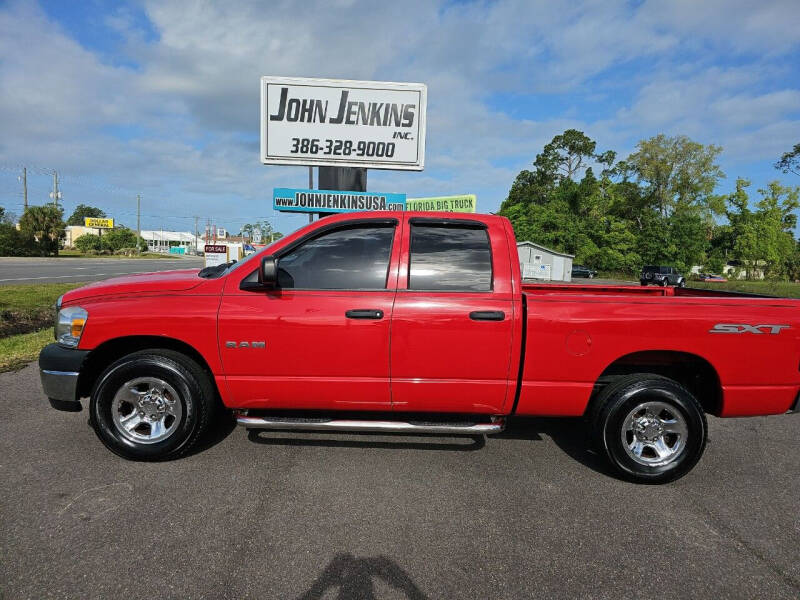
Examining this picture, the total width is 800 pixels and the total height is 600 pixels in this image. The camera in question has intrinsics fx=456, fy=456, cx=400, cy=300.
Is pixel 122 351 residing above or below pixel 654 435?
above

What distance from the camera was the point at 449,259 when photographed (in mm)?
3377

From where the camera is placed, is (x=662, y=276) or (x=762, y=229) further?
(x=762, y=229)

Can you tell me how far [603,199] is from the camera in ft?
186

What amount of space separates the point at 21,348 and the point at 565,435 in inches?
288

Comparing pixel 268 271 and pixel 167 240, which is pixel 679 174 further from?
pixel 167 240

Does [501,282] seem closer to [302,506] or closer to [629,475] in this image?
[629,475]

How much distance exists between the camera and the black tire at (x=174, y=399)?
3309 millimetres

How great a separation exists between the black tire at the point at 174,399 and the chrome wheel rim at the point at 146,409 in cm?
2

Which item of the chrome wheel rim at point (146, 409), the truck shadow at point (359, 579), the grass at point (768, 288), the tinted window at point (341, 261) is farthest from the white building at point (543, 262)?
the truck shadow at point (359, 579)

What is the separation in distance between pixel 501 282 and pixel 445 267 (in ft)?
1.38

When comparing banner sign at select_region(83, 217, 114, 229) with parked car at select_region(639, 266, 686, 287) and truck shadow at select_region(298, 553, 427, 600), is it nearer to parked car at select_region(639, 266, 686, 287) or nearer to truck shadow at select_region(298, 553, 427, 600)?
parked car at select_region(639, 266, 686, 287)

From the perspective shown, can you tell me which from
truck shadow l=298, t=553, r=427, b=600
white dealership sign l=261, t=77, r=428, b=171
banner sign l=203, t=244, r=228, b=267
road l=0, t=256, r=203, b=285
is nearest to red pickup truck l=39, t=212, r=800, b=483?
truck shadow l=298, t=553, r=427, b=600

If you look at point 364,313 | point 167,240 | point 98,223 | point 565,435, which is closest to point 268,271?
point 364,313

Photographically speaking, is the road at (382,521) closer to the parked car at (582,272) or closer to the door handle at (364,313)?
the door handle at (364,313)
